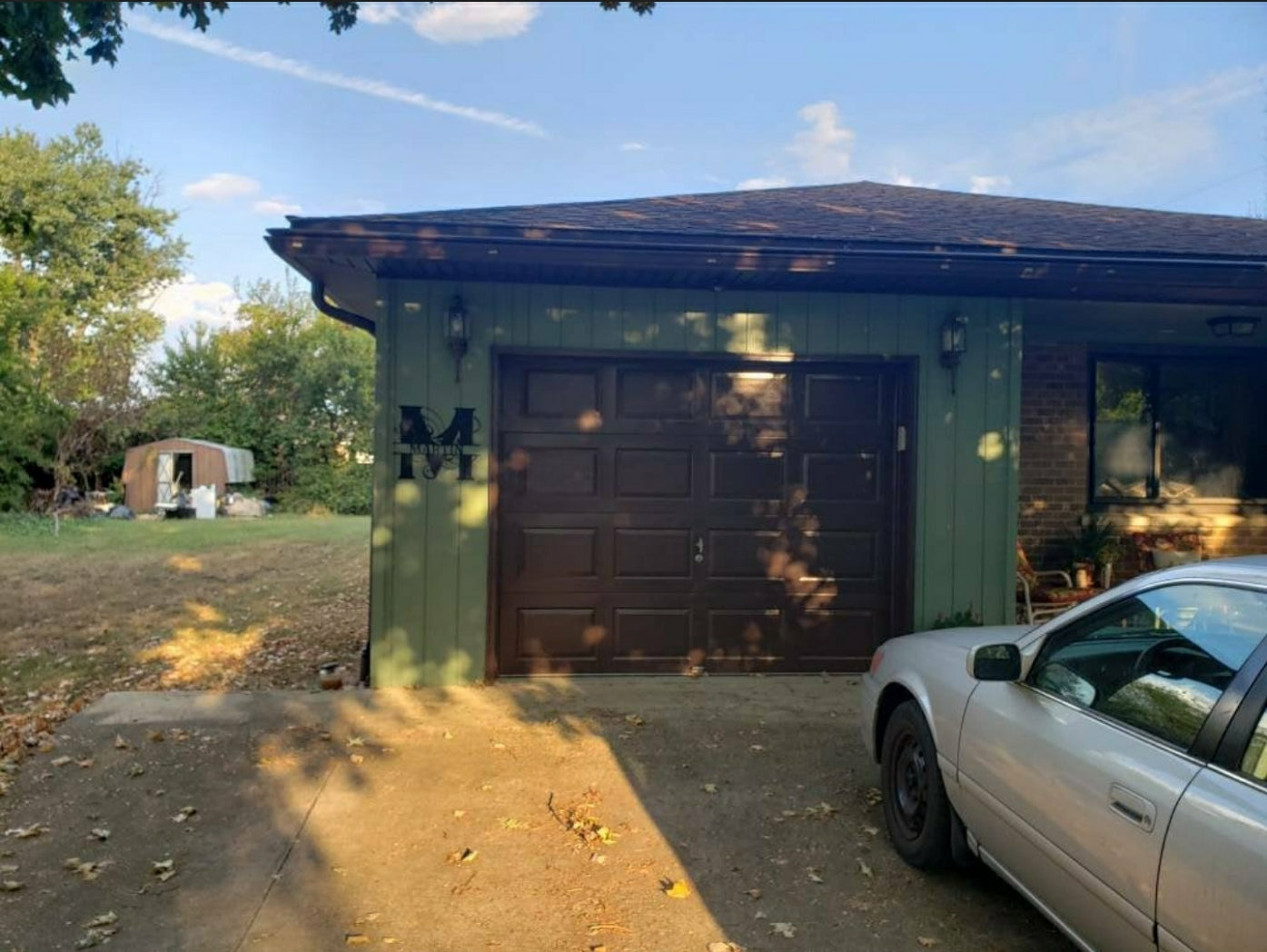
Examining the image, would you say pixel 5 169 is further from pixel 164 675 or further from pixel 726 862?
pixel 726 862

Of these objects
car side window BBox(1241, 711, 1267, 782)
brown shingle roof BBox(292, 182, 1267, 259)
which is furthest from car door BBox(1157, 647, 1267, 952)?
brown shingle roof BBox(292, 182, 1267, 259)

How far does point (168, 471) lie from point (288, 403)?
6152 millimetres

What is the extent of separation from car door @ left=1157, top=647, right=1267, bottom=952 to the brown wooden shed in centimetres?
2595

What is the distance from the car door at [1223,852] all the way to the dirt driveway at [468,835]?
126cm

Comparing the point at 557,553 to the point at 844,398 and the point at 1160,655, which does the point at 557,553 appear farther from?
the point at 1160,655

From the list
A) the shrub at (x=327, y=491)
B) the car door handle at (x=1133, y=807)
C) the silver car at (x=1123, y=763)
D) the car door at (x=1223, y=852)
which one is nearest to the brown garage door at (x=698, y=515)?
the silver car at (x=1123, y=763)

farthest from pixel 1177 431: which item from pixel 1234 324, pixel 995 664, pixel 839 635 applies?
pixel 995 664

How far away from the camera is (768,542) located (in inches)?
262

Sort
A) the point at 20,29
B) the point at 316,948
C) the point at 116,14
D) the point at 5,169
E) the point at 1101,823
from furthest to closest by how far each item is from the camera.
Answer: the point at 5,169 < the point at 116,14 < the point at 20,29 < the point at 316,948 < the point at 1101,823

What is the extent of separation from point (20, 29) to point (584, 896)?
19.1 feet

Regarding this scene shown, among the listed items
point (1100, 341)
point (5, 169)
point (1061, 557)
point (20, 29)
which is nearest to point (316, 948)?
point (20, 29)

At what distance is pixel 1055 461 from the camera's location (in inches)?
310

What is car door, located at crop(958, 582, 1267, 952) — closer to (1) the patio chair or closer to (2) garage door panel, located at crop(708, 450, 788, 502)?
(2) garage door panel, located at crop(708, 450, 788, 502)

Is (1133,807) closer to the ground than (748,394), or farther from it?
closer to the ground
